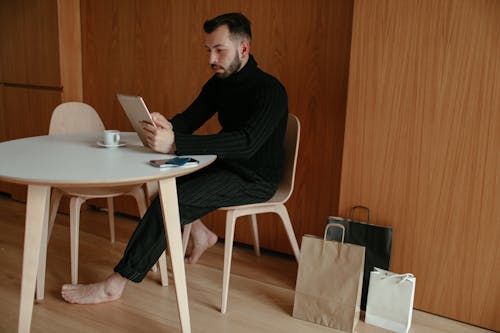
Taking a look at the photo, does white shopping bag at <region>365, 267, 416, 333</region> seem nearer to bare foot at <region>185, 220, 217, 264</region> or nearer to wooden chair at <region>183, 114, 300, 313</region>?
wooden chair at <region>183, 114, 300, 313</region>

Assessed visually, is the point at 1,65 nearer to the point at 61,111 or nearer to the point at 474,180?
the point at 61,111

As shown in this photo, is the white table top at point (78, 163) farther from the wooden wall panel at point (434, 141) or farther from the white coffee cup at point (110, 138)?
the wooden wall panel at point (434, 141)

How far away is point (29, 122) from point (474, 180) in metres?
2.73

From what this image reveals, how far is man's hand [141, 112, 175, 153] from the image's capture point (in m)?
1.72

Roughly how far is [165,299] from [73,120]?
3.19ft

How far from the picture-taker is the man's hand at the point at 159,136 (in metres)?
1.72

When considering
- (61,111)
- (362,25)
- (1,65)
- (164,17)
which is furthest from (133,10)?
(362,25)

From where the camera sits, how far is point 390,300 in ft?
6.23

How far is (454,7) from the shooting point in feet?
5.83

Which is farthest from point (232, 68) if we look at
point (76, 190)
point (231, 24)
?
point (76, 190)

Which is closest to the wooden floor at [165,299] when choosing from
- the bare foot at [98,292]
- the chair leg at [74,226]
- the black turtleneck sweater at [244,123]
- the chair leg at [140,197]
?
the bare foot at [98,292]

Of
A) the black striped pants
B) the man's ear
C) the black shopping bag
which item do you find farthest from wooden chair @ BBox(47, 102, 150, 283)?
the black shopping bag

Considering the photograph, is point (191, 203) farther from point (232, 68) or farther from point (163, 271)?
point (232, 68)

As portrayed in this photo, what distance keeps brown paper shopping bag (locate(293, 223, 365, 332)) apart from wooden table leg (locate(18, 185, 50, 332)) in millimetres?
971
